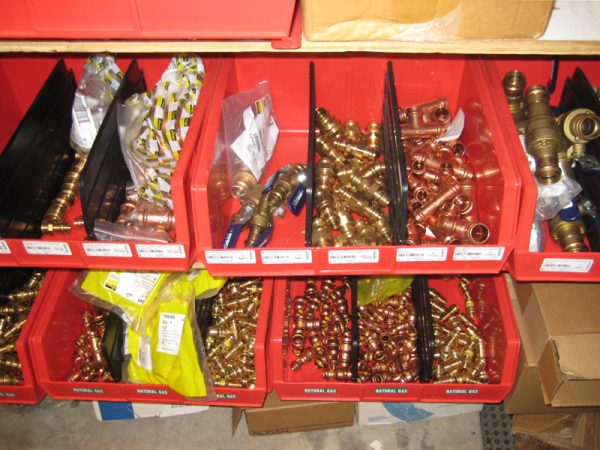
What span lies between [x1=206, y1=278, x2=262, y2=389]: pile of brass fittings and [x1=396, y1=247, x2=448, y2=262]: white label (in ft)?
2.32

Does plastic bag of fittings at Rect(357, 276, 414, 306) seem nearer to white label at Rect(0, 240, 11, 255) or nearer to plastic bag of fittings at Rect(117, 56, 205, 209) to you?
plastic bag of fittings at Rect(117, 56, 205, 209)

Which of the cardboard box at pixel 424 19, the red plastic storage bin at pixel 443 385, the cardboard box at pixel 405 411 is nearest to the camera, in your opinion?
the cardboard box at pixel 424 19

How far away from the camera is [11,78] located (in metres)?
2.00

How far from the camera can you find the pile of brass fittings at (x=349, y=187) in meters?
1.71

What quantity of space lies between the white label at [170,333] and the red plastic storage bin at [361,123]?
341mm

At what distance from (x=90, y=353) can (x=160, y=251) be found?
800 millimetres

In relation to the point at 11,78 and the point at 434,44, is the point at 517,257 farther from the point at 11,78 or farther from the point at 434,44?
the point at 11,78

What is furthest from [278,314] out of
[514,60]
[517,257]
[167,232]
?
[514,60]

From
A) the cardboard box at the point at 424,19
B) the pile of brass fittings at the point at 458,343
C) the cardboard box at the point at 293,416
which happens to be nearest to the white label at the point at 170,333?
the cardboard box at the point at 293,416

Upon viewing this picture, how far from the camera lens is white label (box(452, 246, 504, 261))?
1.41 meters

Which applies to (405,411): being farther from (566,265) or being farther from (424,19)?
(424,19)

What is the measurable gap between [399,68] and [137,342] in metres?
1.31

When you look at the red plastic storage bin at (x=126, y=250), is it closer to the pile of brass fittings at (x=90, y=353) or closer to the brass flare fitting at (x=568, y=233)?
the pile of brass fittings at (x=90, y=353)

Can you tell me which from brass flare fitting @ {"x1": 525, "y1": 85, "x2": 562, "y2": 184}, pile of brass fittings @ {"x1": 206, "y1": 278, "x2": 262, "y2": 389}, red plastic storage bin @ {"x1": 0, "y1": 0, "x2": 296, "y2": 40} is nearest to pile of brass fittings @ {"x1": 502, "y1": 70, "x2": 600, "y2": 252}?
brass flare fitting @ {"x1": 525, "y1": 85, "x2": 562, "y2": 184}
